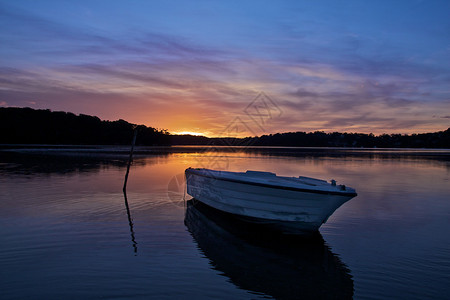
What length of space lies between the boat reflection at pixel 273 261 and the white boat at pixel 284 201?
1.50 feet

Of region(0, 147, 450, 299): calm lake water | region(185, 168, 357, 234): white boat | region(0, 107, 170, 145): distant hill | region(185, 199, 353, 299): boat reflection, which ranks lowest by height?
region(185, 199, 353, 299): boat reflection

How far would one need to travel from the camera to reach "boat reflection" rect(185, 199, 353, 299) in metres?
6.00

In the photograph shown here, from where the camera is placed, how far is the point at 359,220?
11148mm

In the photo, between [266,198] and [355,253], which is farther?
[266,198]

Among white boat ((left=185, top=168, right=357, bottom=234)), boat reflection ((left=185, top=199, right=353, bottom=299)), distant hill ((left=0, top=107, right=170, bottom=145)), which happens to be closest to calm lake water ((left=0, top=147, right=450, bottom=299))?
boat reflection ((left=185, top=199, right=353, bottom=299))

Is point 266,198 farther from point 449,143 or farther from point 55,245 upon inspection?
point 449,143

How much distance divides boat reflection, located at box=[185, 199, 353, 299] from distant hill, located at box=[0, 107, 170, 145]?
407ft

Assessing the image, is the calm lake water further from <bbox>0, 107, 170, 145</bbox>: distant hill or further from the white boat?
<bbox>0, 107, 170, 145</bbox>: distant hill

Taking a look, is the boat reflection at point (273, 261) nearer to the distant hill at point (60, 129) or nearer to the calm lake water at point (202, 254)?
the calm lake water at point (202, 254)

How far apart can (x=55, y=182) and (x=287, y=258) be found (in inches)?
621

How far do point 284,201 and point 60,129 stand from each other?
485ft

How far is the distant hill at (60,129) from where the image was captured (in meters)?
125

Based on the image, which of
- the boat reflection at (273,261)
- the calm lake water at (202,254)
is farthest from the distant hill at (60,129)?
the boat reflection at (273,261)

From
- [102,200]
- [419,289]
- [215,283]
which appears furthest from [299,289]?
[102,200]
